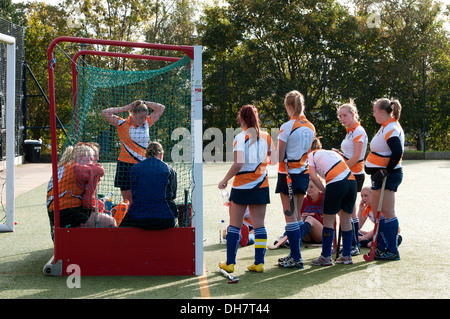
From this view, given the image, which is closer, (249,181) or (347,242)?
(249,181)

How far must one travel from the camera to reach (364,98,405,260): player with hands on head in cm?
574

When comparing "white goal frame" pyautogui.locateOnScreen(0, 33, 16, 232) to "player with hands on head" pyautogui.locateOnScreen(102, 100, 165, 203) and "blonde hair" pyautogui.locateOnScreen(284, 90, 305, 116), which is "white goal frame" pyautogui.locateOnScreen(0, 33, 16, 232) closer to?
"player with hands on head" pyautogui.locateOnScreen(102, 100, 165, 203)

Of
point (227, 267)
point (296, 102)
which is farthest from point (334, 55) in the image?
point (227, 267)

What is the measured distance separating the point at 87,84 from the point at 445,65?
2358 centimetres

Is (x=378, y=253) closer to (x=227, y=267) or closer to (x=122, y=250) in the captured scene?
(x=227, y=267)

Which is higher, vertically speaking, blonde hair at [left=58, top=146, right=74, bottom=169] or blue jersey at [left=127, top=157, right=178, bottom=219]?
blonde hair at [left=58, top=146, right=74, bottom=169]

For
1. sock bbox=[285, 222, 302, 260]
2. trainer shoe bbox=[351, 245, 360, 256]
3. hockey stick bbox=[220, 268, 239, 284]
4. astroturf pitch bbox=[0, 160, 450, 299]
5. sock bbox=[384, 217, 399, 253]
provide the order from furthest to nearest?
trainer shoe bbox=[351, 245, 360, 256] → sock bbox=[384, 217, 399, 253] → sock bbox=[285, 222, 302, 260] → hockey stick bbox=[220, 268, 239, 284] → astroturf pitch bbox=[0, 160, 450, 299]

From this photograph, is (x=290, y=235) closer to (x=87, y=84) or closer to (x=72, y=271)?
(x=72, y=271)

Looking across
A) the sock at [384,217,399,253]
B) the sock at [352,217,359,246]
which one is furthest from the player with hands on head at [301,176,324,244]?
the sock at [384,217,399,253]

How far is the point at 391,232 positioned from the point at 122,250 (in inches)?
113

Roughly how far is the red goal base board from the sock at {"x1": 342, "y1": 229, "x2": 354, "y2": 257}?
162 cm

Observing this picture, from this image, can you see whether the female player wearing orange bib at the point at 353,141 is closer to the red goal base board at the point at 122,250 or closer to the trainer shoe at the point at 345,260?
the trainer shoe at the point at 345,260

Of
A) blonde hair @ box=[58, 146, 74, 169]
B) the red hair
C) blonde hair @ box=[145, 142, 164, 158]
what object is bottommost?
blonde hair @ box=[58, 146, 74, 169]

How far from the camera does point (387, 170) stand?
5.68 m
